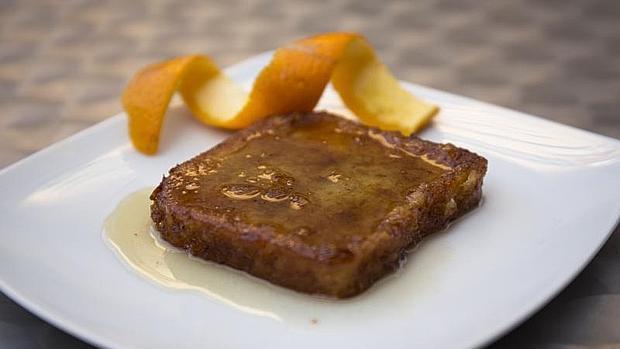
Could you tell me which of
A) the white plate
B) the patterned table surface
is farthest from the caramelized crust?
the patterned table surface

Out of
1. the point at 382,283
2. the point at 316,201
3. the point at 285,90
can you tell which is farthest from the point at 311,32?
the point at 382,283

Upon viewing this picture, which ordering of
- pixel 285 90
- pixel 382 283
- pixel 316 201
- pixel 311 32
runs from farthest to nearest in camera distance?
pixel 311 32, pixel 285 90, pixel 316 201, pixel 382 283

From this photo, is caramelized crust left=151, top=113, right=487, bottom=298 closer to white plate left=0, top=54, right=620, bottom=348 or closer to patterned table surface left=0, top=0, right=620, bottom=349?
white plate left=0, top=54, right=620, bottom=348

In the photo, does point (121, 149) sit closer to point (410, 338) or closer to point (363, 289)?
point (363, 289)

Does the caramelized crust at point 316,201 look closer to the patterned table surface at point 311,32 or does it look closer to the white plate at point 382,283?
the white plate at point 382,283

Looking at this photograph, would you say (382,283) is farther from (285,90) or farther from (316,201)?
(285,90)

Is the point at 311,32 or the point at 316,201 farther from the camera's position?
the point at 311,32
